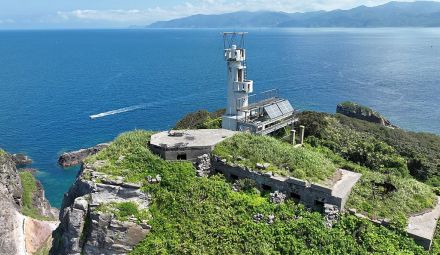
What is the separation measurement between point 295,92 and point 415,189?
8280cm

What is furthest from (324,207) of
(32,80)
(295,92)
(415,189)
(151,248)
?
(32,80)

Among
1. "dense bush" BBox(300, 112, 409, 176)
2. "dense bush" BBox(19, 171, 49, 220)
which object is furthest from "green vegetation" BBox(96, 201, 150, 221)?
"dense bush" BBox(19, 171, 49, 220)

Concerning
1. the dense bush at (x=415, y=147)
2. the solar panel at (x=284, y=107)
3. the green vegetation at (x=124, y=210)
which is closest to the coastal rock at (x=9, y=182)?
the green vegetation at (x=124, y=210)

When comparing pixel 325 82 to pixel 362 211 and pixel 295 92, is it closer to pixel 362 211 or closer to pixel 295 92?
pixel 295 92

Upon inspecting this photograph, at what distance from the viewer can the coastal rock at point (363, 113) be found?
272 feet

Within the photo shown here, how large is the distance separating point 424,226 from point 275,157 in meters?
10.8

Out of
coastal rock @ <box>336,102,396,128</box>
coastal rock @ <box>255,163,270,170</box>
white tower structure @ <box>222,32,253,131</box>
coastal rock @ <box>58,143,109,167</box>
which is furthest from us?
coastal rock @ <box>336,102,396,128</box>

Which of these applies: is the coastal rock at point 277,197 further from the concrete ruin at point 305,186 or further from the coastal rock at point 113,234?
the coastal rock at point 113,234

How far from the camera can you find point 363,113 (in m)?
85.3

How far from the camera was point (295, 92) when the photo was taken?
109062 millimetres

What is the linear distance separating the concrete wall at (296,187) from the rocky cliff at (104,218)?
7.23m

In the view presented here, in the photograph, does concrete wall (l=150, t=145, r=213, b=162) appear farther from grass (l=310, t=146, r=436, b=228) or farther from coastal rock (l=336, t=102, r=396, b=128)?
coastal rock (l=336, t=102, r=396, b=128)

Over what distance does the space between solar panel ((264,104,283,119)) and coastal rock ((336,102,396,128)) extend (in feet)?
173

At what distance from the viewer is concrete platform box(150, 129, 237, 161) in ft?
96.0
